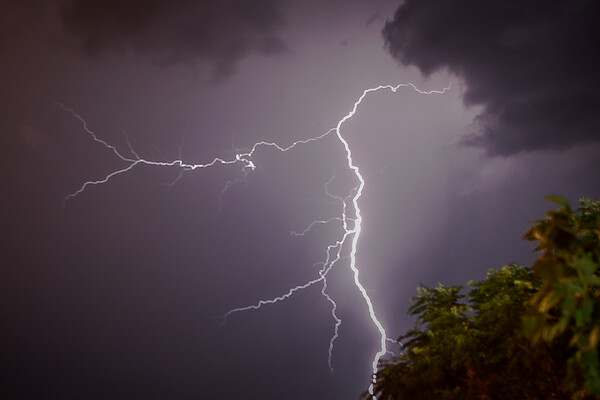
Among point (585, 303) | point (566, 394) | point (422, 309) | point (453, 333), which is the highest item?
point (422, 309)

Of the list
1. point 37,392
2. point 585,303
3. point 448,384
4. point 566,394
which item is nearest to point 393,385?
point 448,384

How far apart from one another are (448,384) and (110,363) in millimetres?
53864

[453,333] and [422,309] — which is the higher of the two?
[422,309]

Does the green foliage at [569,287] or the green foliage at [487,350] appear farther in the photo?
the green foliage at [487,350]

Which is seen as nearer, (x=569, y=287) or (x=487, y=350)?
(x=569, y=287)

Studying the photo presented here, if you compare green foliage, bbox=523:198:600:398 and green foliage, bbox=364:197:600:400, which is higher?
green foliage, bbox=364:197:600:400

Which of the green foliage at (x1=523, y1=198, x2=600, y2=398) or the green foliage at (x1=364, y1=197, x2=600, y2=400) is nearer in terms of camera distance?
the green foliage at (x1=523, y1=198, x2=600, y2=398)

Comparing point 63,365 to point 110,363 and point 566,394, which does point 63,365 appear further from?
point 566,394

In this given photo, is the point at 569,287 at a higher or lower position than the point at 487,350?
lower

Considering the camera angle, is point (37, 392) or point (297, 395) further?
point (297, 395)

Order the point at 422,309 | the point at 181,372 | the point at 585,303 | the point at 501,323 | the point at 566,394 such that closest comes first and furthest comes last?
the point at 585,303, the point at 566,394, the point at 501,323, the point at 422,309, the point at 181,372

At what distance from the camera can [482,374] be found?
472 centimetres

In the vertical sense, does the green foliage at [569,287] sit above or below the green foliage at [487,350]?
below

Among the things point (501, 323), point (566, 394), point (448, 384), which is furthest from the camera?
point (448, 384)
